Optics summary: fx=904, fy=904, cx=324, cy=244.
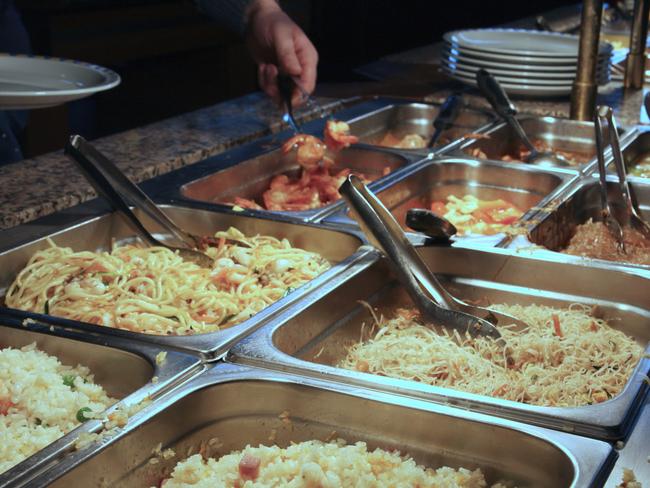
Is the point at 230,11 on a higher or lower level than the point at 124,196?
higher

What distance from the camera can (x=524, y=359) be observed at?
1700mm

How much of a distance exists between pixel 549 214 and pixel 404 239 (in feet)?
1.92

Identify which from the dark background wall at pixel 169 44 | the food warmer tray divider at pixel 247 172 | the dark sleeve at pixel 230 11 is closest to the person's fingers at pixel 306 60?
the food warmer tray divider at pixel 247 172

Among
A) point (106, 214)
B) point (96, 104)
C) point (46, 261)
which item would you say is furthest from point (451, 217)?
point (96, 104)

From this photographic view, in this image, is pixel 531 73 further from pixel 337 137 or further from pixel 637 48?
pixel 337 137

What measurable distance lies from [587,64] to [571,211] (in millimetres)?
855

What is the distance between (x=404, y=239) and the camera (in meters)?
1.87

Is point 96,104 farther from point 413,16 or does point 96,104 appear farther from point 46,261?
point 46,261

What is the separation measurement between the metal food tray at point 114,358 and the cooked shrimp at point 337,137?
138cm

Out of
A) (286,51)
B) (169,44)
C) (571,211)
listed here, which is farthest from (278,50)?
(169,44)

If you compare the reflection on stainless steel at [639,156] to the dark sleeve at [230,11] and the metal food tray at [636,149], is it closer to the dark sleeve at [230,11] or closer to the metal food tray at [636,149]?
the metal food tray at [636,149]

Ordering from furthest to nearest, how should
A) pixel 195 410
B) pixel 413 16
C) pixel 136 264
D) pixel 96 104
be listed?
1. pixel 413 16
2. pixel 96 104
3. pixel 136 264
4. pixel 195 410

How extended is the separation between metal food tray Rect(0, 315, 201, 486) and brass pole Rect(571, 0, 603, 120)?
2029mm

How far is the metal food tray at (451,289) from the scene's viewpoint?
57.9 inches
